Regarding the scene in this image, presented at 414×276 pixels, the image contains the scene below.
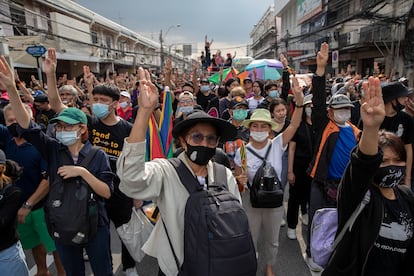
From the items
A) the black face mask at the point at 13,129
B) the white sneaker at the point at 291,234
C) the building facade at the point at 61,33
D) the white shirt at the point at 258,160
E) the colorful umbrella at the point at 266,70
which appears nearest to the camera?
the black face mask at the point at 13,129

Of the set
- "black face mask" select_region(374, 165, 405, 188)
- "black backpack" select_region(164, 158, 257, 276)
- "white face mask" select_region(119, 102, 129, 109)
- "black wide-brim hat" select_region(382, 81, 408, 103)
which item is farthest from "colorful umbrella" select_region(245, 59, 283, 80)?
"black backpack" select_region(164, 158, 257, 276)

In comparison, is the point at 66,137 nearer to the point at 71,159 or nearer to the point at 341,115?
the point at 71,159

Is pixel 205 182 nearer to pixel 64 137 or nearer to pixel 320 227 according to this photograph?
pixel 320 227

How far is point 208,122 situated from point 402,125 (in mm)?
2821

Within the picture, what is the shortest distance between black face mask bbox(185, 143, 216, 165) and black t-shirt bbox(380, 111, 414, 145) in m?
2.73

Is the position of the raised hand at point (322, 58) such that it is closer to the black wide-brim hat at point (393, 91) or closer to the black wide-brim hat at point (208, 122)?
the black wide-brim hat at point (393, 91)

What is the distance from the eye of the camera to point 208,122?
1.78m

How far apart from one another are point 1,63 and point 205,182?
1719mm

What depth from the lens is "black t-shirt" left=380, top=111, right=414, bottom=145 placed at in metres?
3.42

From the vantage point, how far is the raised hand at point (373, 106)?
1456mm

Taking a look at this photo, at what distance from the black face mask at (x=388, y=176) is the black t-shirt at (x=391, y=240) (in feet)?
0.35

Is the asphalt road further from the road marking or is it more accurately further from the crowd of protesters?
the crowd of protesters

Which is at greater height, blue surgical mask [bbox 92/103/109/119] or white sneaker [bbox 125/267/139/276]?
blue surgical mask [bbox 92/103/109/119]

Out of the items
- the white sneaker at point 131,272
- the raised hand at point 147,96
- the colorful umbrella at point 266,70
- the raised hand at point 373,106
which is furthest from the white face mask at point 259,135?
the colorful umbrella at point 266,70
